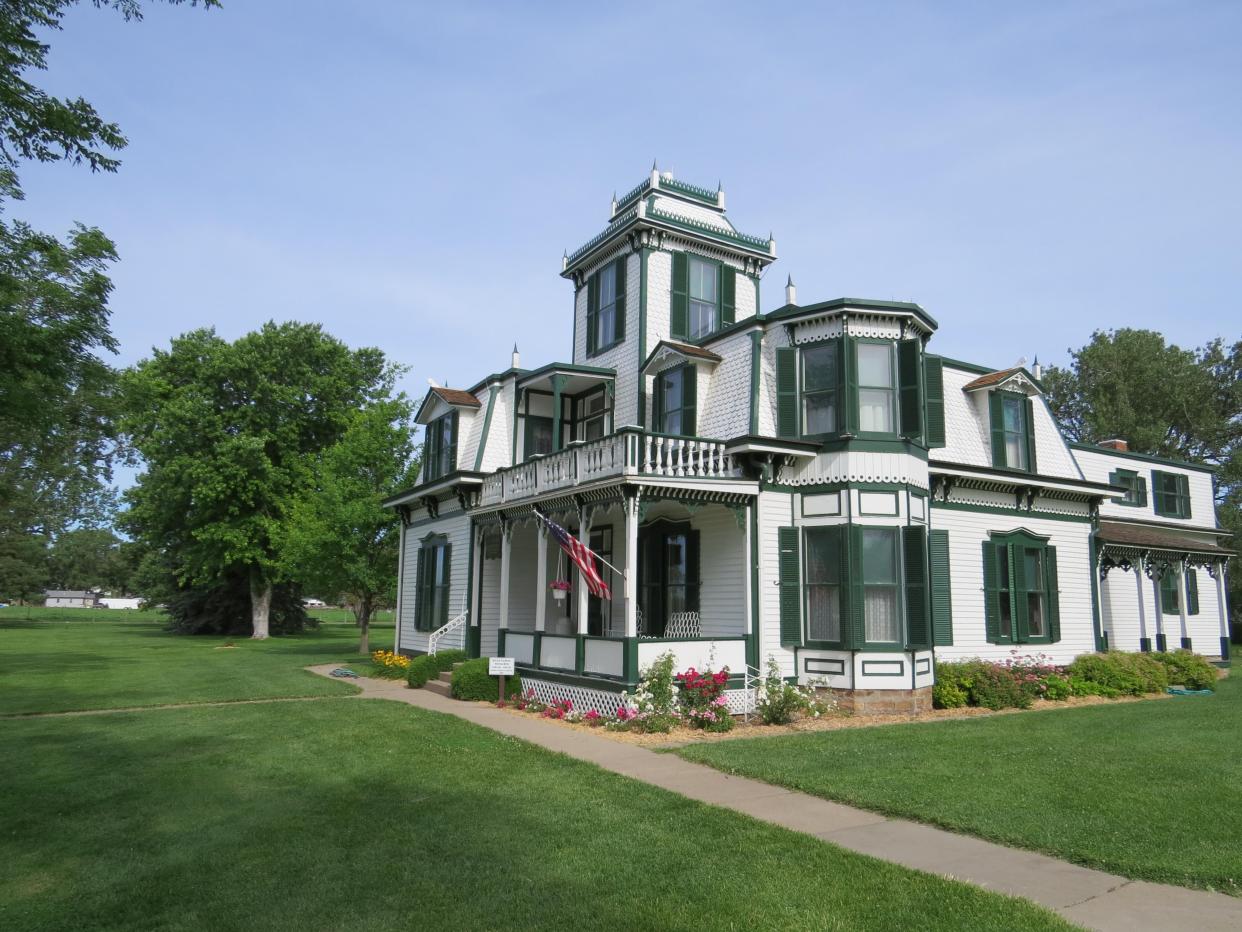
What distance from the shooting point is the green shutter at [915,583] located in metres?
15.8

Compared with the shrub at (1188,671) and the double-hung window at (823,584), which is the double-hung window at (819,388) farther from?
the shrub at (1188,671)

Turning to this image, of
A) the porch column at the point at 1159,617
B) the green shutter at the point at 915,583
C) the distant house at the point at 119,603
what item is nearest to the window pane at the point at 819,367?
the green shutter at the point at 915,583

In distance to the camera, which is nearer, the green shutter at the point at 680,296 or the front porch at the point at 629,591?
the front porch at the point at 629,591

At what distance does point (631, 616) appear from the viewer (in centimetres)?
1477

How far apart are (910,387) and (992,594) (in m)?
5.43

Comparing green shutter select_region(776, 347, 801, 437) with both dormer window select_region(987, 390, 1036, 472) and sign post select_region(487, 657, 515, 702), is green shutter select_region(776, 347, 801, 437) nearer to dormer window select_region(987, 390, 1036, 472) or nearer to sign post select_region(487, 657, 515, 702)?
dormer window select_region(987, 390, 1036, 472)

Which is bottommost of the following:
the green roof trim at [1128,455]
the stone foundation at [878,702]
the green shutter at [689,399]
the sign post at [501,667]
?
the stone foundation at [878,702]

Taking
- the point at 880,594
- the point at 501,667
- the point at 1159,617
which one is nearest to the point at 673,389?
the point at 880,594

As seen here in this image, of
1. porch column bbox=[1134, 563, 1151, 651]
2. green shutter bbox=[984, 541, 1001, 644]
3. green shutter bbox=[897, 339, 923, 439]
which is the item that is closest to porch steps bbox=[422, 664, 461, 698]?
green shutter bbox=[897, 339, 923, 439]

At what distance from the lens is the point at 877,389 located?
651 inches

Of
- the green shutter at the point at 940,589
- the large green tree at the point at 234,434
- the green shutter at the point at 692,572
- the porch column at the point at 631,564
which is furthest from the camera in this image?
the large green tree at the point at 234,434

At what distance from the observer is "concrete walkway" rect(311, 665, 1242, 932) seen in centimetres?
559

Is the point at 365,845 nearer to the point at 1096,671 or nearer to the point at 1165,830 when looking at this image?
the point at 1165,830

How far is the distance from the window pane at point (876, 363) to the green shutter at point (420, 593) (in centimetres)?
1362
